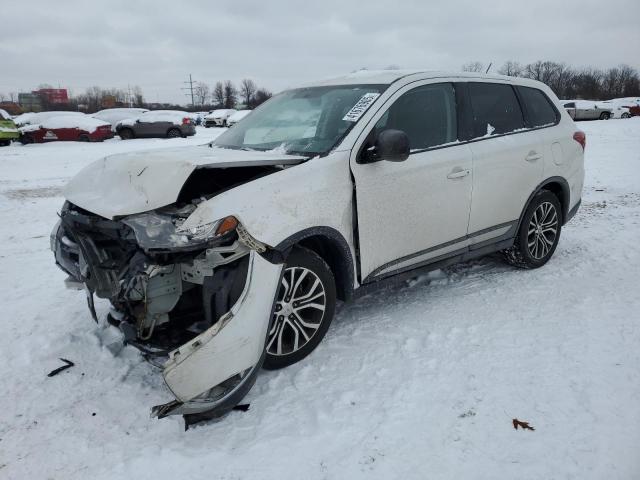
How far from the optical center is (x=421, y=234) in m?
3.57

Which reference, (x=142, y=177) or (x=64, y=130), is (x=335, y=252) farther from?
(x=64, y=130)

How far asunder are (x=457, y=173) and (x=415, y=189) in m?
0.48

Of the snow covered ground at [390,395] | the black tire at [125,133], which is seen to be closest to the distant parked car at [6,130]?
the black tire at [125,133]

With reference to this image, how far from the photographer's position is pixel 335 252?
3156 mm

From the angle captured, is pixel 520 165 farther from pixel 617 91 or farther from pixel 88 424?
pixel 617 91

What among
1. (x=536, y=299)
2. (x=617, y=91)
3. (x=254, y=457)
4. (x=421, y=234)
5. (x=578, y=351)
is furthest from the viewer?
(x=617, y=91)

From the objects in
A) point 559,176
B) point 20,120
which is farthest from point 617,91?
point 559,176

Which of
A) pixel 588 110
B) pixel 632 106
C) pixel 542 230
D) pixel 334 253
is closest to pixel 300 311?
pixel 334 253

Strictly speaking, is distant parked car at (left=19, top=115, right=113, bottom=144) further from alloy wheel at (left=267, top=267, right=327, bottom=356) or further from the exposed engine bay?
alloy wheel at (left=267, top=267, right=327, bottom=356)

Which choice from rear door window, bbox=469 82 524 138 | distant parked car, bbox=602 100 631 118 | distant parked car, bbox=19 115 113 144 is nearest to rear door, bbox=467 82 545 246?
rear door window, bbox=469 82 524 138

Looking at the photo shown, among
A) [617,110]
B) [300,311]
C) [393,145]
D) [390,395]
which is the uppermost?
[617,110]

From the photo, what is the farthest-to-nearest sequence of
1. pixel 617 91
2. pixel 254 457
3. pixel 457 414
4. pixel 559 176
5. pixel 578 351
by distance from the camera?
1. pixel 617 91
2. pixel 559 176
3. pixel 578 351
4. pixel 457 414
5. pixel 254 457

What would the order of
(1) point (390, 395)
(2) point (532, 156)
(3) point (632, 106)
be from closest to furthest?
1. (1) point (390, 395)
2. (2) point (532, 156)
3. (3) point (632, 106)

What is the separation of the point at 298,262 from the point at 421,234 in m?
1.11
